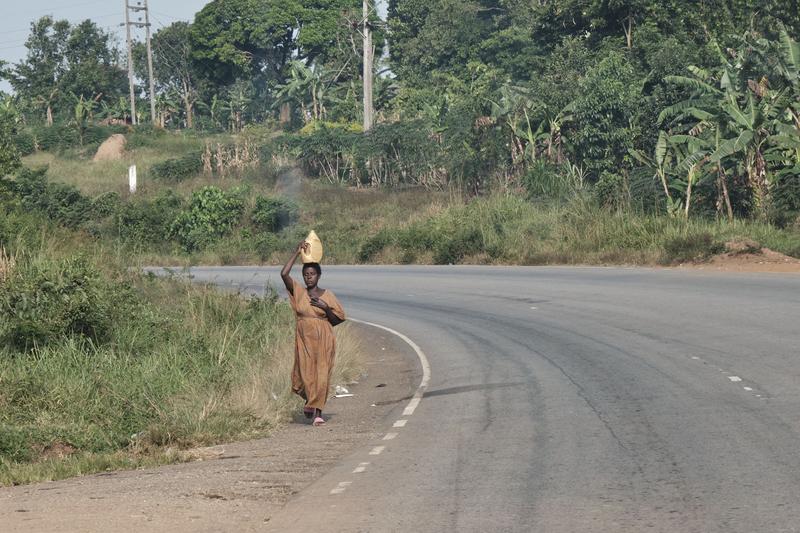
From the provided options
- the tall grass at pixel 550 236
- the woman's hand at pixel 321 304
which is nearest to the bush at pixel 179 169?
the tall grass at pixel 550 236

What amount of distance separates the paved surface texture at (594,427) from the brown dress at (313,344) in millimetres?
880

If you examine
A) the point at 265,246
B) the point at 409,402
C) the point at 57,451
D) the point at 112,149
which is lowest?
the point at 57,451

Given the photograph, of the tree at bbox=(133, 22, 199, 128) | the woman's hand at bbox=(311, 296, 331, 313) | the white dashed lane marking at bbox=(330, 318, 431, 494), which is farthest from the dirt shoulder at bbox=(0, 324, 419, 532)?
the tree at bbox=(133, 22, 199, 128)

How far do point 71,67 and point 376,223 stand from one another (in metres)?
61.2

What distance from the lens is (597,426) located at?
36.7 feet

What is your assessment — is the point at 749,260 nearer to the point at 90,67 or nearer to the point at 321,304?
the point at 321,304

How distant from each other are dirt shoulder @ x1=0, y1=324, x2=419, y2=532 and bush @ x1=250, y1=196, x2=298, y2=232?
3642 cm

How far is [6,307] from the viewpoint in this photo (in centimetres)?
1811

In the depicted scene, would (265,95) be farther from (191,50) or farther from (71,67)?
(71,67)

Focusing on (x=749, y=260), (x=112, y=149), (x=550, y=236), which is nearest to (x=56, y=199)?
(x=550, y=236)

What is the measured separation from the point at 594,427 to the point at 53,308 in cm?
987

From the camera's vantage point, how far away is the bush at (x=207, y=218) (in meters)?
49.4

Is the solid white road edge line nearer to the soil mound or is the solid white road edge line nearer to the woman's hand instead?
the woman's hand

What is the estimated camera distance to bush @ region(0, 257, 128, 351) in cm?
1767
